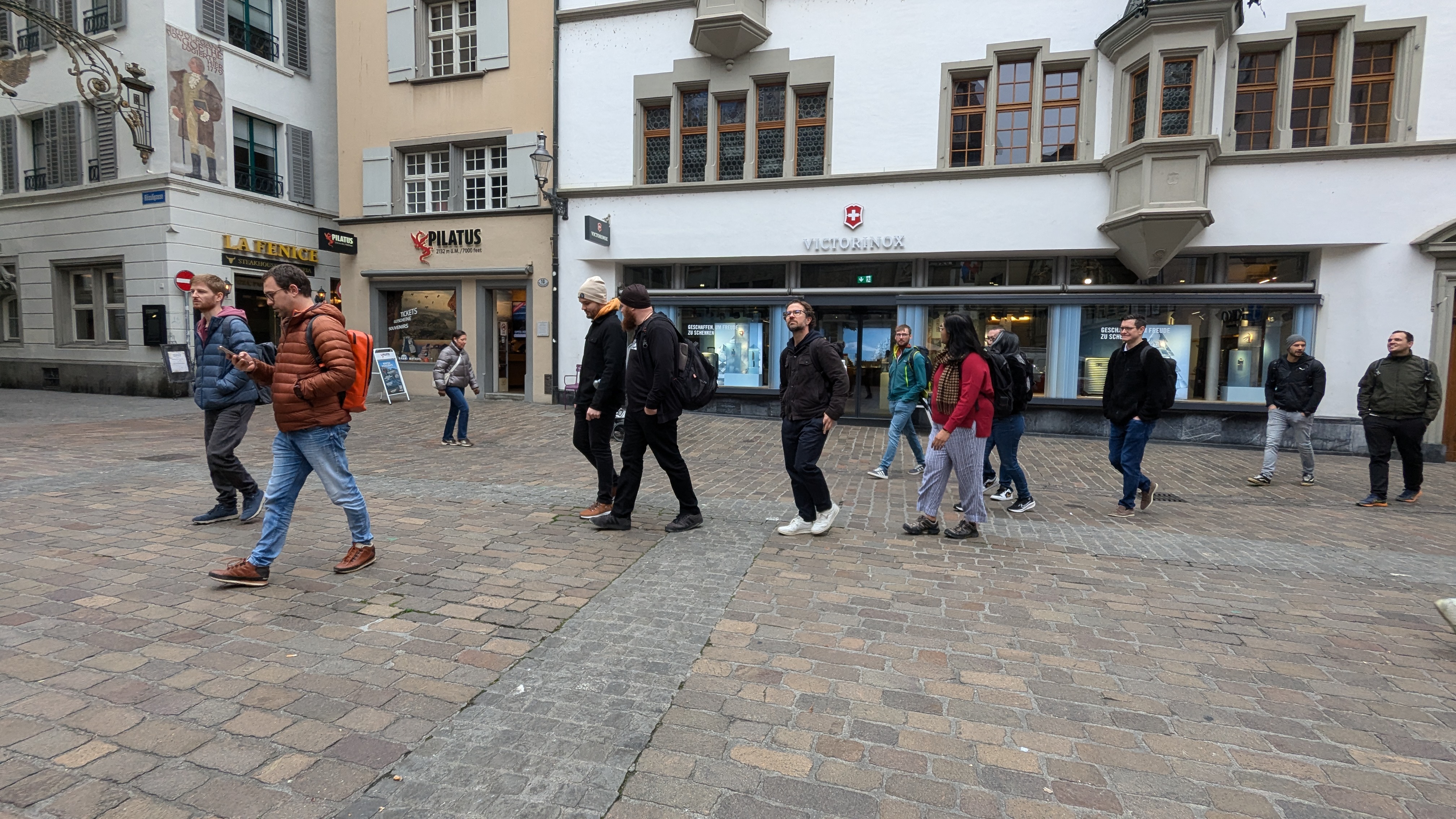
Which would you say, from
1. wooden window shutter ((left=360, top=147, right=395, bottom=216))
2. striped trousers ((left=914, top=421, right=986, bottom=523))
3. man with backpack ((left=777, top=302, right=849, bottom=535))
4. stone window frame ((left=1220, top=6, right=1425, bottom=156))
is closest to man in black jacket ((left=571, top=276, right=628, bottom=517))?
man with backpack ((left=777, top=302, right=849, bottom=535))

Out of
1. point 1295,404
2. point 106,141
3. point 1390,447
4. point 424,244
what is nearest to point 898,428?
point 1295,404

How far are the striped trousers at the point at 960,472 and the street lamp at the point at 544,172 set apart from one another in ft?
38.1

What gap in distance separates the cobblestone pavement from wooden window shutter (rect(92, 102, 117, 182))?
1362cm

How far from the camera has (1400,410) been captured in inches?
287

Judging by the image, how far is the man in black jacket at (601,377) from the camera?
534cm

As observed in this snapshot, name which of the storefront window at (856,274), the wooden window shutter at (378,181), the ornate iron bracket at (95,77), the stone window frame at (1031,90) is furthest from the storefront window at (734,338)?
the ornate iron bracket at (95,77)

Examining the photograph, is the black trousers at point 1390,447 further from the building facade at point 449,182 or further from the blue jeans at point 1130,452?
the building facade at point 449,182

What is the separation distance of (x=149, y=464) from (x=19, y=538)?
3231 mm

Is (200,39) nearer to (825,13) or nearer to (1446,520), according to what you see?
(825,13)

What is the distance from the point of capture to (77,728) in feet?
8.27

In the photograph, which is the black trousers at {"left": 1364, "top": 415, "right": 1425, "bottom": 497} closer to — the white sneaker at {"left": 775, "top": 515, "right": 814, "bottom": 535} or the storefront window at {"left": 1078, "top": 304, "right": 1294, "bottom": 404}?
the storefront window at {"left": 1078, "top": 304, "right": 1294, "bottom": 404}

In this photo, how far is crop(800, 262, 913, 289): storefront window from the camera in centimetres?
1348

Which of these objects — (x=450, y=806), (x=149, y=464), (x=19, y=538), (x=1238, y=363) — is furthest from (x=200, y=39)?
(x=1238, y=363)

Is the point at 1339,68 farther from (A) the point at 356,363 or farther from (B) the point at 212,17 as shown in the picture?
(B) the point at 212,17
